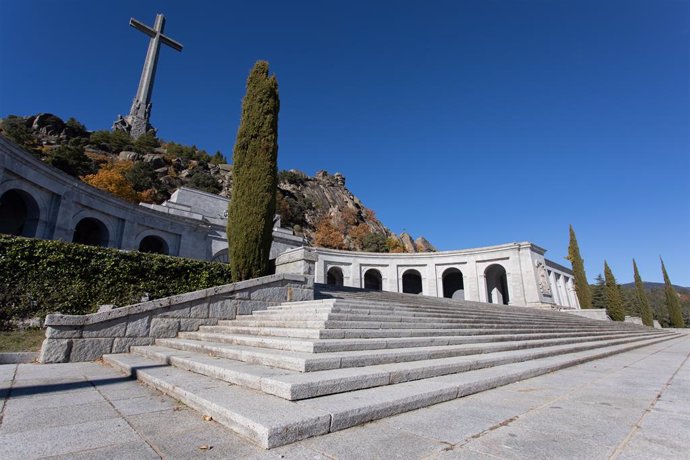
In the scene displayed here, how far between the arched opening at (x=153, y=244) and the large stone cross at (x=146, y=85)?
158 ft

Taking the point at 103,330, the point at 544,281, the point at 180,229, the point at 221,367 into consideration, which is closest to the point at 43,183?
the point at 180,229

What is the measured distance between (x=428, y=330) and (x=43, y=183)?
17874 mm

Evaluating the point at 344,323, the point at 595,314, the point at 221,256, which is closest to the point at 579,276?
the point at 595,314

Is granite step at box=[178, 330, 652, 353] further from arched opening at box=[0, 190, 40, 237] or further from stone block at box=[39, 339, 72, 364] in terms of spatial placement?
arched opening at box=[0, 190, 40, 237]

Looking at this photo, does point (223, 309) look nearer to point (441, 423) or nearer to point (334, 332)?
point (334, 332)

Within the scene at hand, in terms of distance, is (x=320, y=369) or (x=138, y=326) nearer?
(x=320, y=369)

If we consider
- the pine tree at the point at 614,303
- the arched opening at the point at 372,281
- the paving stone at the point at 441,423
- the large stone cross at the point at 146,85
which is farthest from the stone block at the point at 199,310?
the large stone cross at the point at 146,85

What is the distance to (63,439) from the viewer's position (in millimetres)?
2402

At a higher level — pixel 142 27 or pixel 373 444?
pixel 142 27

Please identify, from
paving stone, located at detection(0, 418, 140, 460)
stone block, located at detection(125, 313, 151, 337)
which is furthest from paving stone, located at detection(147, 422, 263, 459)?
stone block, located at detection(125, 313, 151, 337)

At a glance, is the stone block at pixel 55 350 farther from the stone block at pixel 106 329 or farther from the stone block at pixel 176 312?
the stone block at pixel 176 312

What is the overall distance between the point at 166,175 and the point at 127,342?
48715mm

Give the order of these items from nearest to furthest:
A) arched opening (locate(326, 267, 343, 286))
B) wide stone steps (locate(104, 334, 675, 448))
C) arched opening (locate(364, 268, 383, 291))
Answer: wide stone steps (locate(104, 334, 675, 448)), arched opening (locate(326, 267, 343, 286)), arched opening (locate(364, 268, 383, 291))

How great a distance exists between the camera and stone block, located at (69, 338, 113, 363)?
5.91 m
